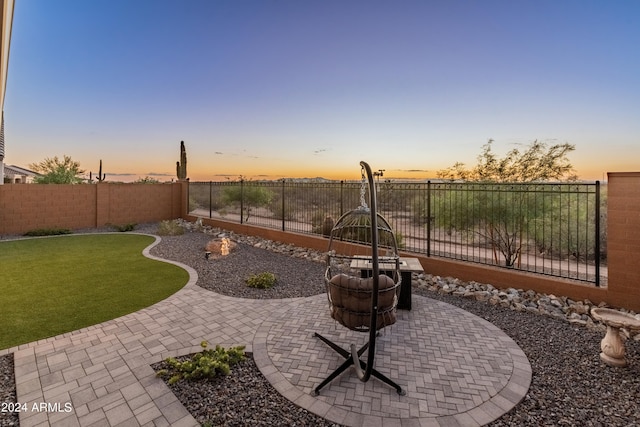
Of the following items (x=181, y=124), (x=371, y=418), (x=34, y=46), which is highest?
(x=34, y=46)

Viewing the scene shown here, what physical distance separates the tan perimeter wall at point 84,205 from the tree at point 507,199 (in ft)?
45.3

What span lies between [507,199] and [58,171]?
78.3 feet

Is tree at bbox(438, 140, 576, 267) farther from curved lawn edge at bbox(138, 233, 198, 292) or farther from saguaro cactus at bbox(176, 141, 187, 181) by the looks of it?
saguaro cactus at bbox(176, 141, 187, 181)

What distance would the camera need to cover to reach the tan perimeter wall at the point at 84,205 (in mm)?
11789

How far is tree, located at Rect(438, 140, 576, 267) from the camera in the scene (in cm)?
653

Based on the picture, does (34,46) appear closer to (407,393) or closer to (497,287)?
(407,393)

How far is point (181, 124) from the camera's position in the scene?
43.9ft

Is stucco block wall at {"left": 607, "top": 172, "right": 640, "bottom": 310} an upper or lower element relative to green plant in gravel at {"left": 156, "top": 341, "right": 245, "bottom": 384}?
upper

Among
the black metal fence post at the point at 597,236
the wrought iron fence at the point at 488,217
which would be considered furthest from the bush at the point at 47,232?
the black metal fence post at the point at 597,236

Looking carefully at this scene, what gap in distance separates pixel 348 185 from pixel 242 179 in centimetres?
537

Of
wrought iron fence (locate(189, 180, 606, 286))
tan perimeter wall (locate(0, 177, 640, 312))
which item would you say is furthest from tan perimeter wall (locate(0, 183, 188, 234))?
wrought iron fence (locate(189, 180, 606, 286))

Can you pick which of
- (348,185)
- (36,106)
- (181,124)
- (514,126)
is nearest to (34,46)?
(36,106)

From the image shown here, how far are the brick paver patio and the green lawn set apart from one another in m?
0.58

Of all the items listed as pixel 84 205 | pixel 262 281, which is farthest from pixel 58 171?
pixel 262 281
